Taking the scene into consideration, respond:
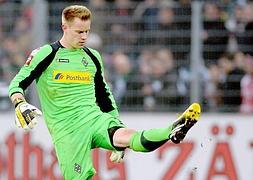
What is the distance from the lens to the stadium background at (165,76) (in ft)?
41.8

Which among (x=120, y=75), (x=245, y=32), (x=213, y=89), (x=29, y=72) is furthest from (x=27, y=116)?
(x=245, y=32)

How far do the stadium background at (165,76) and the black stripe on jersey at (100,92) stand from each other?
3.31 m

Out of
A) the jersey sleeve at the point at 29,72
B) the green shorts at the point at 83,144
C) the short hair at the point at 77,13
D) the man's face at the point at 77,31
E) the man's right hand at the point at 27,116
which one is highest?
the short hair at the point at 77,13

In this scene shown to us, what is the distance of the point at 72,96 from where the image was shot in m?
9.03

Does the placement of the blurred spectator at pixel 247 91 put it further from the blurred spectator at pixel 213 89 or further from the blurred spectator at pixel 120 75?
the blurred spectator at pixel 120 75

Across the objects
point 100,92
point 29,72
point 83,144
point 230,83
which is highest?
point 29,72

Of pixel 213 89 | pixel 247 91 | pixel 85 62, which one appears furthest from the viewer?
pixel 213 89

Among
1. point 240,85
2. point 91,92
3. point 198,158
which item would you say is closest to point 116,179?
point 198,158

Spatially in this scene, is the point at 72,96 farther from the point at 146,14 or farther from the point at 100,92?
the point at 146,14

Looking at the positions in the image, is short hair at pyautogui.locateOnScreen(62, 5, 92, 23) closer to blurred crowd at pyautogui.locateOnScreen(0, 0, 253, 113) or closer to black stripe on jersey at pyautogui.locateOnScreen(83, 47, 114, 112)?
black stripe on jersey at pyautogui.locateOnScreen(83, 47, 114, 112)

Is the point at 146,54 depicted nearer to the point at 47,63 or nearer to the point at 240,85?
the point at 240,85

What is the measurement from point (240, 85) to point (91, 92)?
4007mm

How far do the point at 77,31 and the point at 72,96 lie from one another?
0.62 meters

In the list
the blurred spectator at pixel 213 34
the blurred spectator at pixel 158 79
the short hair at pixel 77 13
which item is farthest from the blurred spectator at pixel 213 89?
the short hair at pixel 77 13
